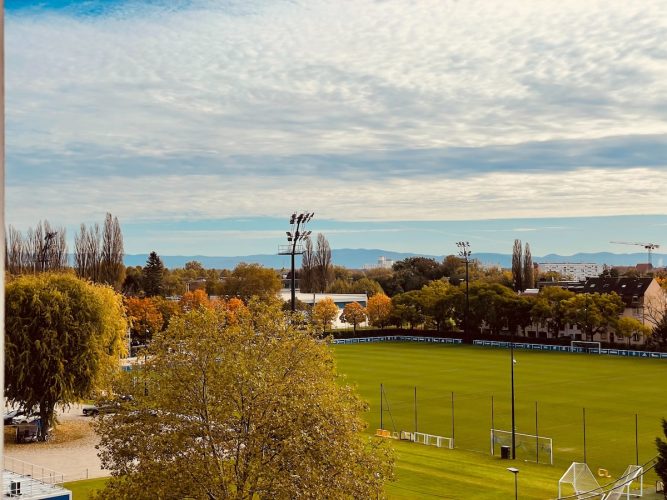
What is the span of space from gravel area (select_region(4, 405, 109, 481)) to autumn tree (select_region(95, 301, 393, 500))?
1091 cm

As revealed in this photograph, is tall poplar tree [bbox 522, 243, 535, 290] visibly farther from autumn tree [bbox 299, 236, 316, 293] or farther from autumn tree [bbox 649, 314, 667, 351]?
autumn tree [bbox 649, 314, 667, 351]

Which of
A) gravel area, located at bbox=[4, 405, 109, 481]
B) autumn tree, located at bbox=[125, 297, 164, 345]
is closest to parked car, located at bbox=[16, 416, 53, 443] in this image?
gravel area, located at bbox=[4, 405, 109, 481]

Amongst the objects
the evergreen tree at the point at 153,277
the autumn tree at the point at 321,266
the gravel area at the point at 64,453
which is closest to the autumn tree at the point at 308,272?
the autumn tree at the point at 321,266

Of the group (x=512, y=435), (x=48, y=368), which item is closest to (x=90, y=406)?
(x=48, y=368)

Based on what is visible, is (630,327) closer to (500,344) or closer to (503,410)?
(500,344)

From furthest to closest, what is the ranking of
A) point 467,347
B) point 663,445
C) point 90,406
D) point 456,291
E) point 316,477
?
point 456,291
point 467,347
point 90,406
point 663,445
point 316,477

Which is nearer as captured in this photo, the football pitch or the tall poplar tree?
the football pitch

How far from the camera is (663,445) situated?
20.5 metres

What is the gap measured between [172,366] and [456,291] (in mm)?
76747

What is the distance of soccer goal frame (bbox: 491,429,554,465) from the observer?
31.6 meters

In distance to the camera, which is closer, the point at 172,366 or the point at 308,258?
the point at 172,366

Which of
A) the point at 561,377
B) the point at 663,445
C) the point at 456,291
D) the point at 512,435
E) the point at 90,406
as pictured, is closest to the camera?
the point at 663,445

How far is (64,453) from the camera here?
108 ft

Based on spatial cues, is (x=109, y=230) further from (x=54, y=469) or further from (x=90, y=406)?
(x=54, y=469)
